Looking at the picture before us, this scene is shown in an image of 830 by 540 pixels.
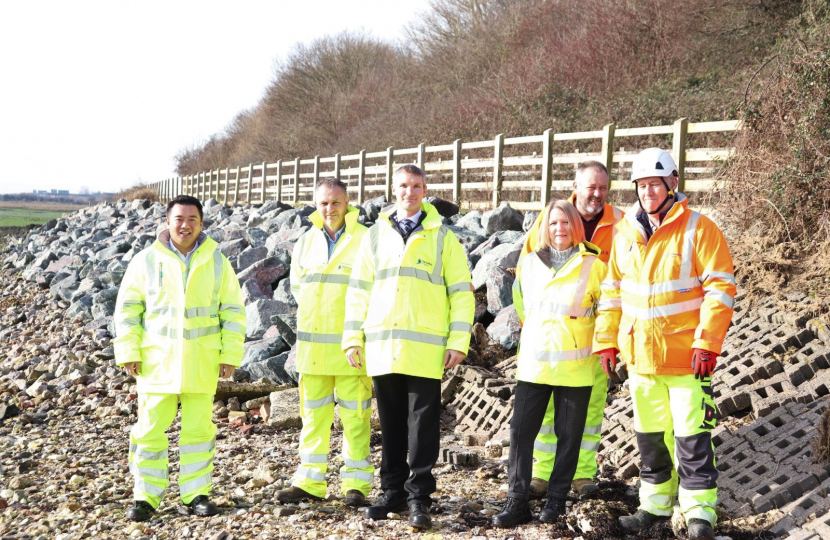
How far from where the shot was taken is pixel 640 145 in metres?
14.8

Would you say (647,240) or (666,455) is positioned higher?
(647,240)

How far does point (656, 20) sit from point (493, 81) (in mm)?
5945

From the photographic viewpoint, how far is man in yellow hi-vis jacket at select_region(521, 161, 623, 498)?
459 centimetres

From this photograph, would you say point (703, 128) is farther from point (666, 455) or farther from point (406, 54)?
point (406, 54)

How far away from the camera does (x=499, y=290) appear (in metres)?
7.89

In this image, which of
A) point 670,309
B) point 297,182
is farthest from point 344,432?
point 297,182

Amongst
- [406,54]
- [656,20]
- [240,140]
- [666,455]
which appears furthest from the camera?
[240,140]

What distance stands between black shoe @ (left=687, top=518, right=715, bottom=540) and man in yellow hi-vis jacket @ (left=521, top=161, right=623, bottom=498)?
0.87m

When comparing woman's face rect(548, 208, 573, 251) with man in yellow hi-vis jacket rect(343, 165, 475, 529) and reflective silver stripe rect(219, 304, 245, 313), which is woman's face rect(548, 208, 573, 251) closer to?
man in yellow hi-vis jacket rect(343, 165, 475, 529)

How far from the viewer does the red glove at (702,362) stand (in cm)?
376

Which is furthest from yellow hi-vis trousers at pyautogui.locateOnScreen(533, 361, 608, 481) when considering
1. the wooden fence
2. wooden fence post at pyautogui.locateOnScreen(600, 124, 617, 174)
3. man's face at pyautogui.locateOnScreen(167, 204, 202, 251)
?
wooden fence post at pyautogui.locateOnScreen(600, 124, 617, 174)

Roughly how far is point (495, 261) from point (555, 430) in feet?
14.6

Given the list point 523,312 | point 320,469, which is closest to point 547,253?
point 523,312

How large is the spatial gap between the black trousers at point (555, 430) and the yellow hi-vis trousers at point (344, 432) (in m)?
0.98
